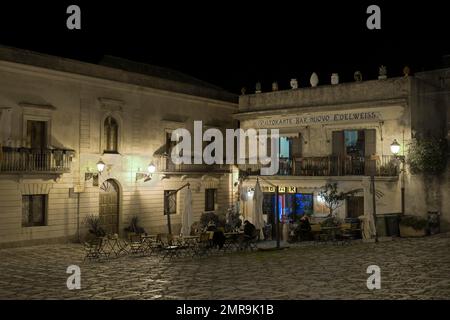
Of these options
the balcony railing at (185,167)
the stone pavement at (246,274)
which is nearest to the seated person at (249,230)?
the stone pavement at (246,274)

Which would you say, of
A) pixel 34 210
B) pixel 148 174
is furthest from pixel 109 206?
pixel 34 210

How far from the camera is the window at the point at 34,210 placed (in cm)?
2136

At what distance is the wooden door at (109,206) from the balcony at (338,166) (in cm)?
837

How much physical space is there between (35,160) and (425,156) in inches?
622

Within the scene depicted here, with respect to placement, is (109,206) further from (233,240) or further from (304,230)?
(304,230)

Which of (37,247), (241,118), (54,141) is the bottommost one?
(37,247)

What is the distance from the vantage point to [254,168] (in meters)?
29.4

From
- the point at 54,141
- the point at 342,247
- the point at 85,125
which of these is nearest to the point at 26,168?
the point at 54,141

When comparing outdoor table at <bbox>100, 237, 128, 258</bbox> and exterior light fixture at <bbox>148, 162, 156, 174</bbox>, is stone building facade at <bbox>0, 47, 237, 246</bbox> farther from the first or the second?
outdoor table at <bbox>100, 237, 128, 258</bbox>

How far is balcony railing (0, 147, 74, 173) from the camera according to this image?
20.3 m

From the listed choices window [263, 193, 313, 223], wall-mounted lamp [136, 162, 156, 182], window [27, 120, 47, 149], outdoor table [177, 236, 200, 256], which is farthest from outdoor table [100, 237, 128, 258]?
window [263, 193, 313, 223]

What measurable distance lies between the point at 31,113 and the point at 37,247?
203 inches

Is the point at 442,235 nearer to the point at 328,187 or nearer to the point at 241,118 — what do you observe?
the point at 328,187

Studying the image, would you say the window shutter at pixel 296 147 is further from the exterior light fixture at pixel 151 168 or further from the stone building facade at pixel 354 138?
the exterior light fixture at pixel 151 168
